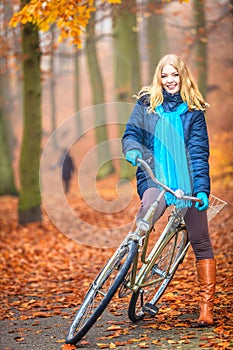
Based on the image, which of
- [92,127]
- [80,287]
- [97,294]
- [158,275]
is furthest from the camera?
[92,127]

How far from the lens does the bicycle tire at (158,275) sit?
198 inches

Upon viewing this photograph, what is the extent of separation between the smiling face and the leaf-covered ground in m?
1.98

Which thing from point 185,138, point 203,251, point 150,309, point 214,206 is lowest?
A: point 150,309

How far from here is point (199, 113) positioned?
4.75 metres

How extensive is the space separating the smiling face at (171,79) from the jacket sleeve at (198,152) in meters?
0.29

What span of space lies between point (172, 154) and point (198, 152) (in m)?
0.21

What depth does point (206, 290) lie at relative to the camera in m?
4.79

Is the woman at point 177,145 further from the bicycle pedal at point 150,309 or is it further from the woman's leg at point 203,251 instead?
the bicycle pedal at point 150,309

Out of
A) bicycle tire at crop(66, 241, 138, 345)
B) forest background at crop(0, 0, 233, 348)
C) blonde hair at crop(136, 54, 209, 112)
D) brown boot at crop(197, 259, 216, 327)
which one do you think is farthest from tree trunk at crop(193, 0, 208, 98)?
bicycle tire at crop(66, 241, 138, 345)

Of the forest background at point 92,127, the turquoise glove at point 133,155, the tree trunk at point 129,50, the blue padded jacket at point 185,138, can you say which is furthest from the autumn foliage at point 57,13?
the tree trunk at point 129,50

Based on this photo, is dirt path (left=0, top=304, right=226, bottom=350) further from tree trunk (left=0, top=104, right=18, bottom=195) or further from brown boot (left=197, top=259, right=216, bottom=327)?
tree trunk (left=0, top=104, right=18, bottom=195)

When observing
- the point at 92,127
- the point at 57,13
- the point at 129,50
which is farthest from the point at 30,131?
the point at 129,50

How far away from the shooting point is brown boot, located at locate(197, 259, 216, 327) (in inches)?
185

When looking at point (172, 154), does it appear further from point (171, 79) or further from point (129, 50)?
point (129, 50)
